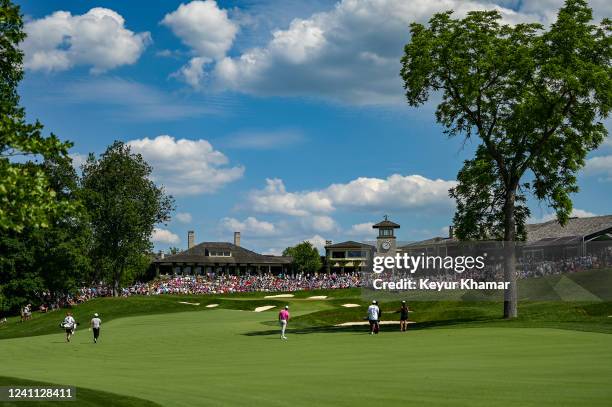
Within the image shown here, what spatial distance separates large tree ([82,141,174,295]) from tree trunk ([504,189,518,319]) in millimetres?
54556

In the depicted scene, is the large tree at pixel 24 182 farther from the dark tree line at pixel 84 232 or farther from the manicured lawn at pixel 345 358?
the dark tree line at pixel 84 232

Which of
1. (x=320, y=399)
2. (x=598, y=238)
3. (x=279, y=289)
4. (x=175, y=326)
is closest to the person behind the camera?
(x=320, y=399)

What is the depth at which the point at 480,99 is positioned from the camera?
48.0 m

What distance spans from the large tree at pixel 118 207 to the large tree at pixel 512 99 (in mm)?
51644

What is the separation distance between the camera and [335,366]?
86.1ft

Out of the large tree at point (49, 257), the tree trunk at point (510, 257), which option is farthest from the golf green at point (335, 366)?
the large tree at point (49, 257)

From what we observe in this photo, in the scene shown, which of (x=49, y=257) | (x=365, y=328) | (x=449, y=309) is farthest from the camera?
(x=49, y=257)

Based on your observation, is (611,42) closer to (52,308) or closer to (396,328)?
(396,328)

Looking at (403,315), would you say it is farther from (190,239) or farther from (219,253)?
(190,239)

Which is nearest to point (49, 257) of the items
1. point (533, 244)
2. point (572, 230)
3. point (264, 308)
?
point (264, 308)

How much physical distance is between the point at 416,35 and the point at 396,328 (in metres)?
20.5

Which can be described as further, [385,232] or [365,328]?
[385,232]

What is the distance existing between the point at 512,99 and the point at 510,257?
1076cm

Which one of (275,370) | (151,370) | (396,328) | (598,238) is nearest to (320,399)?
(275,370)
